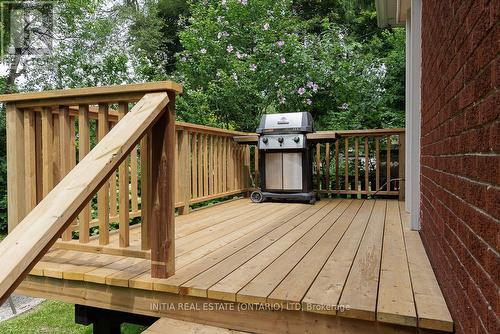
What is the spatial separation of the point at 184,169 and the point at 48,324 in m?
2.20

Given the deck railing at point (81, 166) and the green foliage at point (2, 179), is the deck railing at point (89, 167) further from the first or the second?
the green foliage at point (2, 179)

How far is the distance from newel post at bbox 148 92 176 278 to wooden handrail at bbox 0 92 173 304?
0.34ft

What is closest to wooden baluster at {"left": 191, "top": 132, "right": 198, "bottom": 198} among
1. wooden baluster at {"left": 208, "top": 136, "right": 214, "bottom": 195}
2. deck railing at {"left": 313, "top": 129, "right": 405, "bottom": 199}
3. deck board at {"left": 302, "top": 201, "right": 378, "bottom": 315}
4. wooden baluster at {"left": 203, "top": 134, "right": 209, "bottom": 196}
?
wooden baluster at {"left": 203, "top": 134, "right": 209, "bottom": 196}

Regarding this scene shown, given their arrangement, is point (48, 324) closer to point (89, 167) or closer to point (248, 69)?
point (89, 167)

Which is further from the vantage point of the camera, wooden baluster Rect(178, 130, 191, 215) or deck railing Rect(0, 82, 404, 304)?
wooden baluster Rect(178, 130, 191, 215)

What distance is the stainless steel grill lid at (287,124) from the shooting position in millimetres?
4547

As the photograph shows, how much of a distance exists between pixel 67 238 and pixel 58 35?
9.15 metres

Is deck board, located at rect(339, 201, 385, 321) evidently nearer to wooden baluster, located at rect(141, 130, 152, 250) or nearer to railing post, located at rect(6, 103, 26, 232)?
wooden baluster, located at rect(141, 130, 152, 250)

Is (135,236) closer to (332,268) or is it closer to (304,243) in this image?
(304,243)

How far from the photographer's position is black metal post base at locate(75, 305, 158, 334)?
6.81 ft

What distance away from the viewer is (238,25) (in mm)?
7961

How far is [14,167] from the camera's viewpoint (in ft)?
7.11

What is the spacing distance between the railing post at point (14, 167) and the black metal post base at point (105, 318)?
2.17ft

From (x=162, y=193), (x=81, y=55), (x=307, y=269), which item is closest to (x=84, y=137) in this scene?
(x=162, y=193)
